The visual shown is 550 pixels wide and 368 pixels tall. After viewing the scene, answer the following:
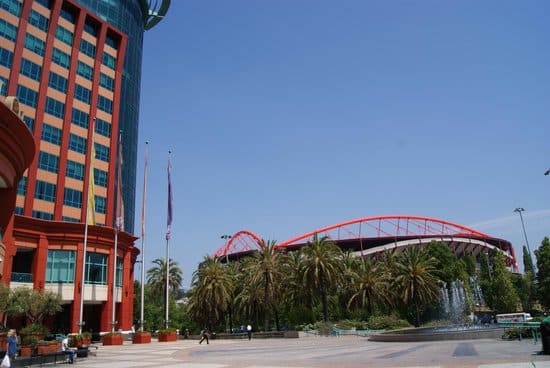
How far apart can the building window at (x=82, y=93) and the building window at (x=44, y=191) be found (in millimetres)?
11417

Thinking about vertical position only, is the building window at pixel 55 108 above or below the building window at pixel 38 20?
below

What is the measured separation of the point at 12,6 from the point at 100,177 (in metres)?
20.2

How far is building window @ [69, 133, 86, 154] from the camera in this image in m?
53.1

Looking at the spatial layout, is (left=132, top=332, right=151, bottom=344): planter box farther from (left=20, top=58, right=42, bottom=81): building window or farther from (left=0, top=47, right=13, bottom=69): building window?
(left=0, top=47, right=13, bottom=69): building window

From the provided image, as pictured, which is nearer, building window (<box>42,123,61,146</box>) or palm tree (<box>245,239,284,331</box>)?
building window (<box>42,123,61,146</box>)

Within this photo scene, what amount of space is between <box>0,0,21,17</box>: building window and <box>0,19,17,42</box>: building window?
155 cm

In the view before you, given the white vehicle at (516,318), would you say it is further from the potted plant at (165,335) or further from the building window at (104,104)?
the building window at (104,104)

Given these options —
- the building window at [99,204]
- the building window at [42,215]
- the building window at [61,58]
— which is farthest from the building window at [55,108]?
the building window at [42,215]

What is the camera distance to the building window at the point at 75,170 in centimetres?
5228

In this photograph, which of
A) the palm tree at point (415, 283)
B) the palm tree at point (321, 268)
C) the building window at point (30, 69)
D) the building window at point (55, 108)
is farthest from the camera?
the palm tree at point (415, 283)

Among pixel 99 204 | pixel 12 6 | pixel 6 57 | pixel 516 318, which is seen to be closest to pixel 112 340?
pixel 99 204

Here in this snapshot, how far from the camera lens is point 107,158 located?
2248 inches

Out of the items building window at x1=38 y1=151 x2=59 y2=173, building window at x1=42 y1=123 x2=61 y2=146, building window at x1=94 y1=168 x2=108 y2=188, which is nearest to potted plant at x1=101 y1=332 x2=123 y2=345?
building window at x1=38 y1=151 x2=59 y2=173

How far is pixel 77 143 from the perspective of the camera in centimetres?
5378
